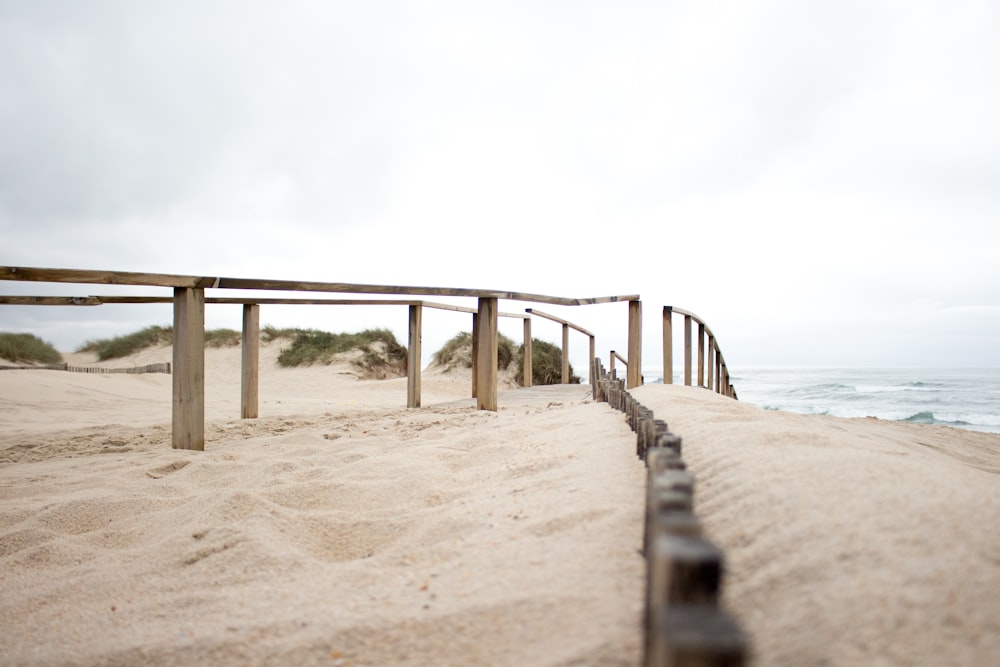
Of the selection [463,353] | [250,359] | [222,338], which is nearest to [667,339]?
[250,359]

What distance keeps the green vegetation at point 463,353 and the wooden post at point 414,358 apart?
25.4ft

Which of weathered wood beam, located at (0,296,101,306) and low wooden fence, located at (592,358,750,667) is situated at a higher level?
weathered wood beam, located at (0,296,101,306)

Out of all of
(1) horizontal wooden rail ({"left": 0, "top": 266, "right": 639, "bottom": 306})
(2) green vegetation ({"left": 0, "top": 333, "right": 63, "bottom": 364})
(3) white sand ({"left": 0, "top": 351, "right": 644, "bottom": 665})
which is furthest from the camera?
(2) green vegetation ({"left": 0, "top": 333, "right": 63, "bottom": 364})

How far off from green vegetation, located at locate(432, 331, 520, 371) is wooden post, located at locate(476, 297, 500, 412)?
849 cm

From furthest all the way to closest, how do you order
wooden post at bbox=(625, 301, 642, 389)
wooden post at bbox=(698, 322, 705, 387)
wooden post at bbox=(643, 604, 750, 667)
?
1. wooden post at bbox=(698, 322, 705, 387)
2. wooden post at bbox=(625, 301, 642, 389)
3. wooden post at bbox=(643, 604, 750, 667)

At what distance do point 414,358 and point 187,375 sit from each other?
2.97 metres

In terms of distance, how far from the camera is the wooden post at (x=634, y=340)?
6.90 meters

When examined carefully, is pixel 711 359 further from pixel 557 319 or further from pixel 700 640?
pixel 700 640

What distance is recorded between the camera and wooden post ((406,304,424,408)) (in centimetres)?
666

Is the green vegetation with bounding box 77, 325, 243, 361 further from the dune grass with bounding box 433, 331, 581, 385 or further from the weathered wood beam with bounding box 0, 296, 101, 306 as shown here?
the weathered wood beam with bounding box 0, 296, 101, 306

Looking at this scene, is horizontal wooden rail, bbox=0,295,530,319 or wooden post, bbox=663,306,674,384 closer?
horizontal wooden rail, bbox=0,295,530,319

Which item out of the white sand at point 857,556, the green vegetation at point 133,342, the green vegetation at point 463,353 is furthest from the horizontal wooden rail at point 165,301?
the green vegetation at point 133,342

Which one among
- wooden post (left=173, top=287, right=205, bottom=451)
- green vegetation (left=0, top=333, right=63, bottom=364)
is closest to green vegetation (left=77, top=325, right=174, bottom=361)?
green vegetation (left=0, top=333, right=63, bottom=364)

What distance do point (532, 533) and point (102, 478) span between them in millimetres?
2855
